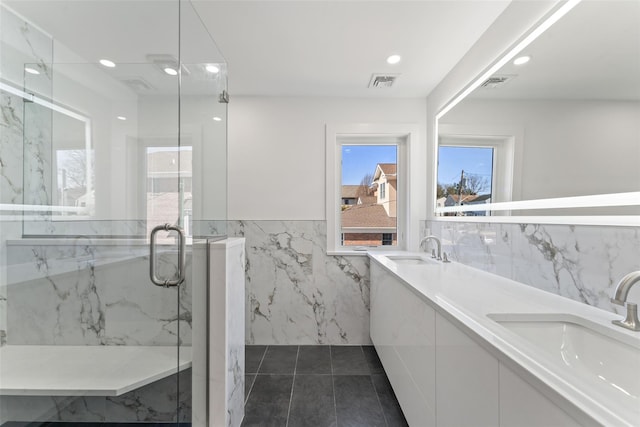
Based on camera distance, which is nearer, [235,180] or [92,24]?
[92,24]

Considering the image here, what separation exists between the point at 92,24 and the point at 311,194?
1.84 m

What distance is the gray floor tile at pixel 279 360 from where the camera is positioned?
220 centimetres

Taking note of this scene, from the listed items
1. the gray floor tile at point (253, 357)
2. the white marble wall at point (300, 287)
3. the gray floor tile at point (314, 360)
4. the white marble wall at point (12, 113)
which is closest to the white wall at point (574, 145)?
the white marble wall at point (300, 287)

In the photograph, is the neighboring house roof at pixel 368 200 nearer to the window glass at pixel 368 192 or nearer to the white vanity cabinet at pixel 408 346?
the window glass at pixel 368 192

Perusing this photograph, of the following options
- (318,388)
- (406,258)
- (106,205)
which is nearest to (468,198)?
(406,258)

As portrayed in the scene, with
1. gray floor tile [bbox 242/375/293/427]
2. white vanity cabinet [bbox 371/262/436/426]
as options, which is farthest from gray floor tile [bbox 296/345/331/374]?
white vanity cabinet [bbox 371/262/436/426]

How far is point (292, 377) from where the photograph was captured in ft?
6.90

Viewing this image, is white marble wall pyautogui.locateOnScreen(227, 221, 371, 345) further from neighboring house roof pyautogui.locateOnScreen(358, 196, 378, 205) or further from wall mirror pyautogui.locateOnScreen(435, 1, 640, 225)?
wall mirror pyautogui.locateOnScreen(435, 1, 640, 225)

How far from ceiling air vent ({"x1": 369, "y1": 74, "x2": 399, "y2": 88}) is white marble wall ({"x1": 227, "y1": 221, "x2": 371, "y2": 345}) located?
1316mm

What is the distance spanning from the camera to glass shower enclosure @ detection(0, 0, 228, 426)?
4.05 feet

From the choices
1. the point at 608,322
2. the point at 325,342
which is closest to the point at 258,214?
the point at 325,342

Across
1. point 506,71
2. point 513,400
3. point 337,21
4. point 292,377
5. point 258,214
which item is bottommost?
point 292,377

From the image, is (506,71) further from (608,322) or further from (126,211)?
(126,211)

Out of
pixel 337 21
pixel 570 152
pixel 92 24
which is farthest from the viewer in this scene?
pixel 337 21
